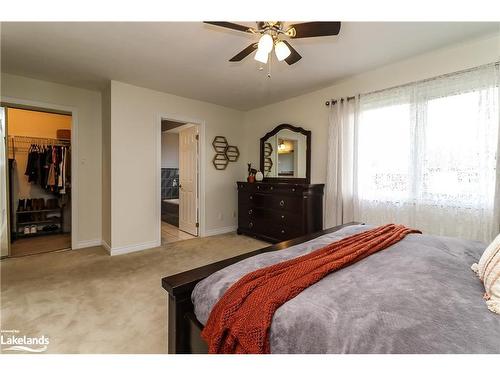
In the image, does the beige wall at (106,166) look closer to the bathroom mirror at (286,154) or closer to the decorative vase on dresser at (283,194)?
the decorative vase on dresser at (283,194)

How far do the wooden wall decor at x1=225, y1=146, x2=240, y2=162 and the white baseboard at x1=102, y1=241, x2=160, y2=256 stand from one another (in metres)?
2.06

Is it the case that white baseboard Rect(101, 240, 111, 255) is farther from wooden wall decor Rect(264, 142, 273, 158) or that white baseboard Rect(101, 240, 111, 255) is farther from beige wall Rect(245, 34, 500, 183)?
wooden wall decor Rect(264, 142, 273, 158)

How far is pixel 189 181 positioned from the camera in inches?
178

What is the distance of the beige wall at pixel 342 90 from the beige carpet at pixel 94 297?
2.14m

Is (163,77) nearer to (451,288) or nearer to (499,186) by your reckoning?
(451,288)

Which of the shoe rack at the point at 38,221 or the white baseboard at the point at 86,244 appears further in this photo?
the shoe rack at the point at 38,221

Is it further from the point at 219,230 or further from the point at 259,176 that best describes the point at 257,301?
the point at 219,230

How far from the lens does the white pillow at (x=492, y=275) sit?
828mm

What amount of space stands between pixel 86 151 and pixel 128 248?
1.64 metres

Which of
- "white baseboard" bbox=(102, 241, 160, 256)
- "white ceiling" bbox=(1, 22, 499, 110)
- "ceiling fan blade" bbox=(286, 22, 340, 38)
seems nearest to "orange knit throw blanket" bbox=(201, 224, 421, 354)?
"ceiling fan blade" bbox=(286, 22, 340, 38)

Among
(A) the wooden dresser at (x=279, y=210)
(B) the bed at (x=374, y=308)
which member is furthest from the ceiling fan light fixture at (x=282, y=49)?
(A) the wooden dresser at (x=279, y=210)

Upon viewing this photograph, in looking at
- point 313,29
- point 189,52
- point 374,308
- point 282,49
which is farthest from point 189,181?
point 374,308

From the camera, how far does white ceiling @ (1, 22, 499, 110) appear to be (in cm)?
206

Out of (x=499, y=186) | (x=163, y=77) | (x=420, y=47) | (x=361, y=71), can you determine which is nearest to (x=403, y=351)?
(x=499, y=186)
